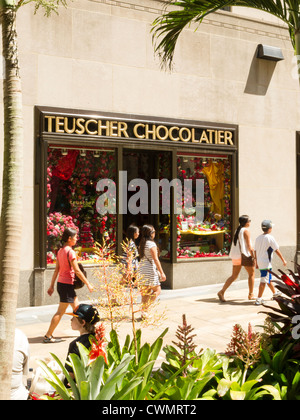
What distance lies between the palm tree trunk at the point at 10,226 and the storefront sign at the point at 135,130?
7.19m

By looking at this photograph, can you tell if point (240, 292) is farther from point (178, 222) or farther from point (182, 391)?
point (182, 391)

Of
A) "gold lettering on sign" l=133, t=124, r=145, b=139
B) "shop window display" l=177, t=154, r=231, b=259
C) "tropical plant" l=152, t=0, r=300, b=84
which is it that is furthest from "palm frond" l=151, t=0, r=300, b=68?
"shop window display" l=177, t=154, r=231, b=259

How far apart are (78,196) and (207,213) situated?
11.7 ft

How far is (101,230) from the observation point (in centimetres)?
1205

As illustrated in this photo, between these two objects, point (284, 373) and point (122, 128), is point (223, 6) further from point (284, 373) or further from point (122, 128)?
point (284, 373)

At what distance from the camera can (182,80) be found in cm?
1288

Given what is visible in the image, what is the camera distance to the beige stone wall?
11109 mm

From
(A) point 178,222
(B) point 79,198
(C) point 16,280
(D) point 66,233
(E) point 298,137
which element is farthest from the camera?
(E) point 298,137

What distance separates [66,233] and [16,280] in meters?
4.47

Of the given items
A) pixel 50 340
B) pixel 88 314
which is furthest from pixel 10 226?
pixel 50 340

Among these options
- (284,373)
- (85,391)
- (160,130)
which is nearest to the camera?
(85,391)

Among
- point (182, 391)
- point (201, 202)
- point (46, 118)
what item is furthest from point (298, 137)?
point (182, 391)

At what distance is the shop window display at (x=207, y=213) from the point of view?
43.3 ft

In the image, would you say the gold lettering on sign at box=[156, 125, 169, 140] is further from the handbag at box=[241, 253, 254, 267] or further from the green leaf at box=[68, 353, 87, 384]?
the green leaf at box=[68, 353, 87, 384]
